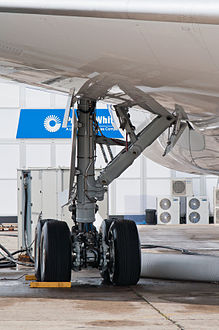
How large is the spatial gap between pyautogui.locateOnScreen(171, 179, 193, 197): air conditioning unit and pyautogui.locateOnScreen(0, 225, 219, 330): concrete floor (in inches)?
539

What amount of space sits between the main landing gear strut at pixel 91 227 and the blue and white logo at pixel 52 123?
1521 centimetres

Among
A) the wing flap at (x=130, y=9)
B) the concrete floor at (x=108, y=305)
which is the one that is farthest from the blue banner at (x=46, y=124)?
the wing flap at (x=130, y=9)

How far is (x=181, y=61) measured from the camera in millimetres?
3693

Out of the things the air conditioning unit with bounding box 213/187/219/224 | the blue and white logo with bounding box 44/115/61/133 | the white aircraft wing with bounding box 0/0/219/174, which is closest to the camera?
the white aircraft wing with bounding box 0/0/219/174

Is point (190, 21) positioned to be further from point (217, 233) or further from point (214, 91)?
point (217, 233)

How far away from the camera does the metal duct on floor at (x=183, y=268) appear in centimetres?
682

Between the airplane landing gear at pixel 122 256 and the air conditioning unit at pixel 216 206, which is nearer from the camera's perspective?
the airplane landing gear at pixel 122 256

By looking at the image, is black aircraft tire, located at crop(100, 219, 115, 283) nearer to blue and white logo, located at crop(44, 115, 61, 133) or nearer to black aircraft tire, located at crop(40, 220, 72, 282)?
black aircraft tire, located at crop(40, 220, 72, 282)

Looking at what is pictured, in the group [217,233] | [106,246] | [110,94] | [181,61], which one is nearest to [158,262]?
[106,246]

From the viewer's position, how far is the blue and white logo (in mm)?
21219

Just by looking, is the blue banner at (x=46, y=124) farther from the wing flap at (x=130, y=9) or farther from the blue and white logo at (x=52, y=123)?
the wing flap at (x=130, y=9)

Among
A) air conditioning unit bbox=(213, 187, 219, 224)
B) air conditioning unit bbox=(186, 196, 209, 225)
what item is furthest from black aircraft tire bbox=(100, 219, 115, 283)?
air conditioning unit bbox=(186, 196, 209, 225)

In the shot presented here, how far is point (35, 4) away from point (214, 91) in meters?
1.43

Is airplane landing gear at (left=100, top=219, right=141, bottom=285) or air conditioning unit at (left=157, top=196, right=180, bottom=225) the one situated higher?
air conditioning unit at (left=157, top=196, right=180, bottom=225)
